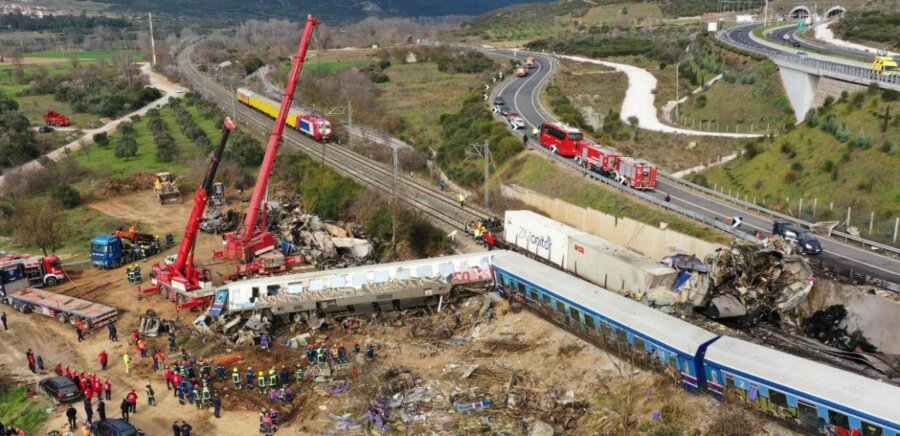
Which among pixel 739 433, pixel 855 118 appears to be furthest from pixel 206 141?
pixel 739 433

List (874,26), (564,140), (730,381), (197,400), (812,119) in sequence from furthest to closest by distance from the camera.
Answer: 1. (874,26)
2. (564,140)
3. (812,119)
4. (197,400)
5. (730,381)

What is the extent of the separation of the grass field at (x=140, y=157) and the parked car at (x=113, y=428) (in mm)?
49378

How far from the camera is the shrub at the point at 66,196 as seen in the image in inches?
2484

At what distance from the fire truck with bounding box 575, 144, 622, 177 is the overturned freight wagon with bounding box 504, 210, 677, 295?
37.8 ft

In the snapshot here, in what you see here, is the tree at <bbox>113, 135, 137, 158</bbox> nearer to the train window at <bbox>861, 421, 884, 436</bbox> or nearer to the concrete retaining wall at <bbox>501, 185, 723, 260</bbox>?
the concrete retaining wall at <bbox>501, 185, 723, 260</bbox>

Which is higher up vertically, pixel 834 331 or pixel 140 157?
pixel 834 331

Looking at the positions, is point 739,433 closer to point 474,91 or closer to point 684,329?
point 684,329

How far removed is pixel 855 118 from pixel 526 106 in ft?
124

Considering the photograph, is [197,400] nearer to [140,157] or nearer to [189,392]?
[189,392]

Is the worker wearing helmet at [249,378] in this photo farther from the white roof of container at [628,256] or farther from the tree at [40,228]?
the tree at [40,228]

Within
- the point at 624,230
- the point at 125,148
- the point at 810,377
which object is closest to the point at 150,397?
the point at 810,377

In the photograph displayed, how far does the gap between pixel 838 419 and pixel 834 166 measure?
33.6 metres

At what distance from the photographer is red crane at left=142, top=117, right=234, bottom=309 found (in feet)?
139

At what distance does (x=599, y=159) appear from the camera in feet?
187
